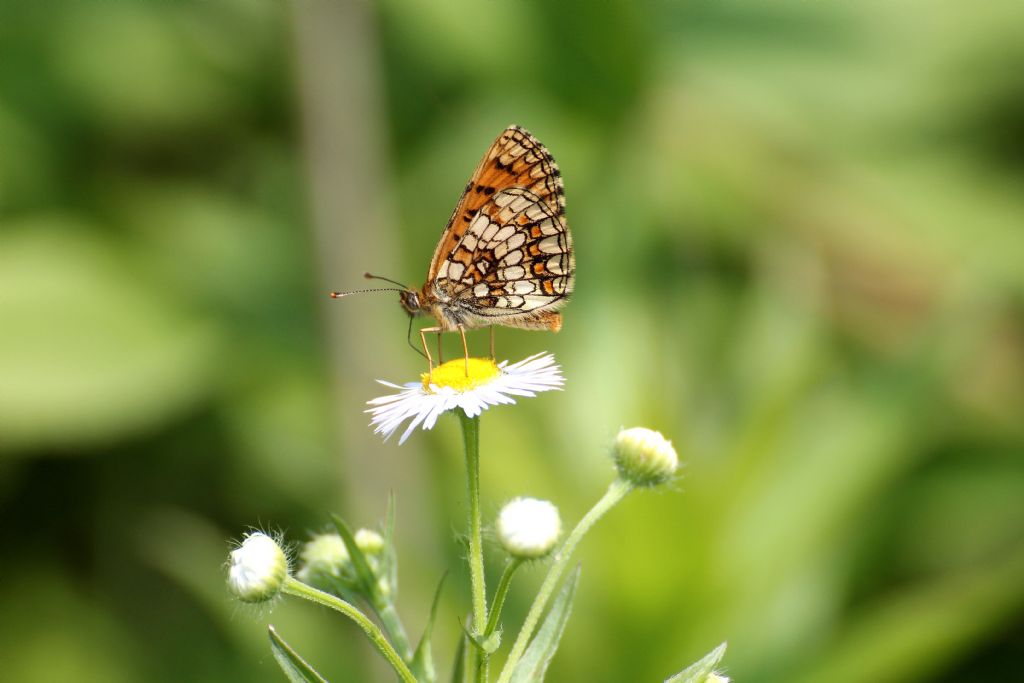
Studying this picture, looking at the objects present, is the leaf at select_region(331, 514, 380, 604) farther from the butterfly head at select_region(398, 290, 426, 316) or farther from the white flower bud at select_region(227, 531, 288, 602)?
the butterfly head at select_region(398, 290, 426, 316)

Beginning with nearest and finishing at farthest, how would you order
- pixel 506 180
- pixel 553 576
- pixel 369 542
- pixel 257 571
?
pixel 553 576, pixel 257 571, pixel 369 542, pixel 506 180

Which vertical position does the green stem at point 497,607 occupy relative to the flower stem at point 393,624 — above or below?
above

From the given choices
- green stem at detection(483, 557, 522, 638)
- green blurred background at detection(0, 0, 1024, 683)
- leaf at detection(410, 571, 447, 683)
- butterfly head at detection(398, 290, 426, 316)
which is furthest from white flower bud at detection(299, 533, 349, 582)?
green blurred background at detection(0, 0, 1024, 683)

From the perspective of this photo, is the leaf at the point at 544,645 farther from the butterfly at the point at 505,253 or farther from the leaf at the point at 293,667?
Result: the butterfly at the point at 505,253

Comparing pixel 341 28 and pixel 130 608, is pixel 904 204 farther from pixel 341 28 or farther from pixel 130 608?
pixel 130 608

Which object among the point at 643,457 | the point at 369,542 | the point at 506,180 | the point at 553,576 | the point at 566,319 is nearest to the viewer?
the point at 553,576

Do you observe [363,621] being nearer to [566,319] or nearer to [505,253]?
[505,253]

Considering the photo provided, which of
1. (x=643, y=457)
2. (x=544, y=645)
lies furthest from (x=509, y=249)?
(x=544, y=645)

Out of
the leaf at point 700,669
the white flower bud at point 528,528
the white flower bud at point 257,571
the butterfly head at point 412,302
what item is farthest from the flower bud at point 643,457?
the butterfly head at point 412,302
